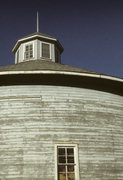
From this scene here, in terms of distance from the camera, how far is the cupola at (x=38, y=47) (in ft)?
62.9

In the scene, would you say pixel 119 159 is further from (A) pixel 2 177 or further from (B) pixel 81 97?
(A) pixel 2 177

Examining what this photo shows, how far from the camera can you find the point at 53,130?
35.3 feet

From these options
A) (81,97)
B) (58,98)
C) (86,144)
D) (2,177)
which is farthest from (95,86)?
(2,177)

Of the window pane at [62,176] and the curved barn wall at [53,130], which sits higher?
the curved barn wall at [53,130]

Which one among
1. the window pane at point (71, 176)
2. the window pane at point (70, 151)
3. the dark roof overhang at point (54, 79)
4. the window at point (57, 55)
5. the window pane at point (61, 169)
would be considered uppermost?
the window at point (57, 55)

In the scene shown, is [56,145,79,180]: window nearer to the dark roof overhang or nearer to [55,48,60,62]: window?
the dark roof overhang

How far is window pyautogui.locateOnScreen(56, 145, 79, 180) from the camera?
10.3 meters

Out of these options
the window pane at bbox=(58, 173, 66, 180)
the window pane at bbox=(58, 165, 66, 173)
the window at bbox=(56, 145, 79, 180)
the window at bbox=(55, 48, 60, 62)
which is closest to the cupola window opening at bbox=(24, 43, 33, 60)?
the window at bbox=(55, 48, 60, 62)

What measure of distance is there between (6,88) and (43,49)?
28.4ft

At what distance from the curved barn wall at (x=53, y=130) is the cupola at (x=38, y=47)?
26.0 feet

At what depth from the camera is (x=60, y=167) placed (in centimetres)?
1035

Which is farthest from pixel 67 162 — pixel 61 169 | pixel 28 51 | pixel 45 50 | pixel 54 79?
pixel 28 51

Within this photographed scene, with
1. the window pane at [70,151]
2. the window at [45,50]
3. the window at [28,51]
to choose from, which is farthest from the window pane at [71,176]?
the window at [28,51]

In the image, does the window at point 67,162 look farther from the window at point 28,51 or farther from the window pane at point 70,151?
the window at point 28,51
